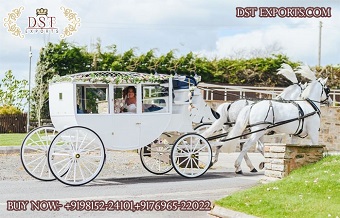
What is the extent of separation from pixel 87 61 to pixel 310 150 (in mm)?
24513

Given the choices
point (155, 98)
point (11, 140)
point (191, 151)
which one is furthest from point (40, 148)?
point (11, 140)

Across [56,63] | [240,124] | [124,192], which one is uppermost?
[56,63]

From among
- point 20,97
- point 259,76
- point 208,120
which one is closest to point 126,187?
point 208,120

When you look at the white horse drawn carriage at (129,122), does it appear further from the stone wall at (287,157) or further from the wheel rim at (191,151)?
the stone wall at (287,157)

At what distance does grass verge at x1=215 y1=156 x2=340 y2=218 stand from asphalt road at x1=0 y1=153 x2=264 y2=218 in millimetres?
753

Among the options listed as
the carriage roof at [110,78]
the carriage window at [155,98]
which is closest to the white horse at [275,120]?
the carriage window at [155,98]

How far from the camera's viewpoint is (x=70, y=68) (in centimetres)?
3697

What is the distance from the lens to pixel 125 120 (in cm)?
1641

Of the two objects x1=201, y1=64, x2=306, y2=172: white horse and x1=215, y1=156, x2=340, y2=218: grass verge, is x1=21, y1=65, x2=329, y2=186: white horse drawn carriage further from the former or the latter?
x1=215, y1=156, x2=340, y2=218: grass verge

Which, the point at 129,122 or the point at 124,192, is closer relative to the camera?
the point at 124,192

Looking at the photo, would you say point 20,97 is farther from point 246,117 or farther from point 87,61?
point 246,117

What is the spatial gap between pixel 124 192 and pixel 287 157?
3274mm

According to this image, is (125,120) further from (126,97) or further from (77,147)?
(77,147)

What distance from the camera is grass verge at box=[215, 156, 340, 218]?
1080cm
